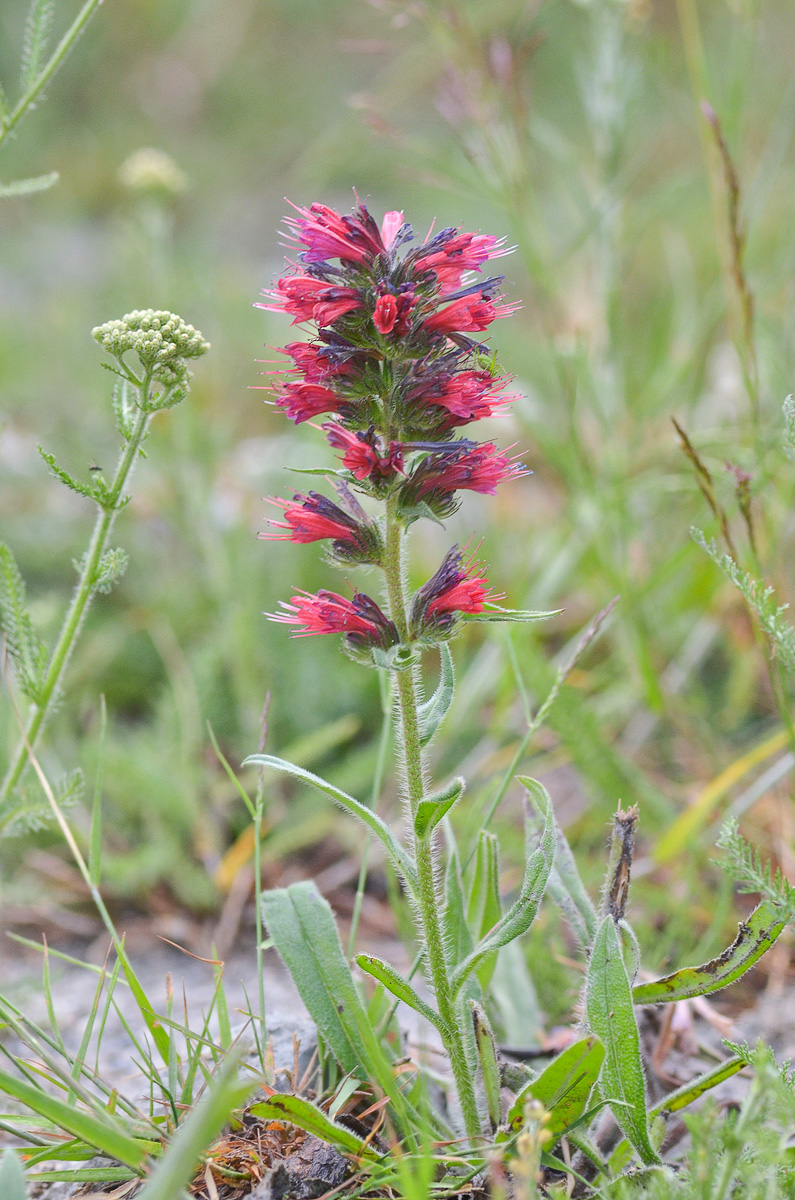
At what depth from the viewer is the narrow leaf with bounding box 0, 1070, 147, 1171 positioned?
1318 millimetres

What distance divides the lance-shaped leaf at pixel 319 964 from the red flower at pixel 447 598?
2.23 ft

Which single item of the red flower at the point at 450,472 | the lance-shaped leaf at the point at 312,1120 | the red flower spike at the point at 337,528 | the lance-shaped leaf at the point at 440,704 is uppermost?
the red flower at the point at 450,472

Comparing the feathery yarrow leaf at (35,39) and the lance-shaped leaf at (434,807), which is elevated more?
the feathery yarrow leaf at (35,39)

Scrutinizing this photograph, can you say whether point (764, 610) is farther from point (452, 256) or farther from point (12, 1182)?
point (12, 1182)

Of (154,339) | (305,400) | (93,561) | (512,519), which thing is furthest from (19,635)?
(512,519)

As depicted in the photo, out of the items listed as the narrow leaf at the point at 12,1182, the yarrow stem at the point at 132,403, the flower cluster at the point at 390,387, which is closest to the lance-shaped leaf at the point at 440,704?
the flower cluster at the point at 390,387

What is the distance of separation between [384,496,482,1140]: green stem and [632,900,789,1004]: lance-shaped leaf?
0.36 m

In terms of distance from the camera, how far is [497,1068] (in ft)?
5.74

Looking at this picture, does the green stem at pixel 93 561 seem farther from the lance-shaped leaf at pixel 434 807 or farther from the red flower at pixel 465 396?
the lance-shaped leaf at pixel 434 807

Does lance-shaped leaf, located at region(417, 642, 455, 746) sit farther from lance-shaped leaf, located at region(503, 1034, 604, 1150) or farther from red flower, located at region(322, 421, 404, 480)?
lance-shaped leaf, located at region(503, 1034, 604, 1150)

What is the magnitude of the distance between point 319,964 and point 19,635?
888 mm

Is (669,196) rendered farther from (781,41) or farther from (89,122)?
(89,122)

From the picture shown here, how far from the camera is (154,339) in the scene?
1760mm

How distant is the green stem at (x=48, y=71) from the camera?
77.5 inches
